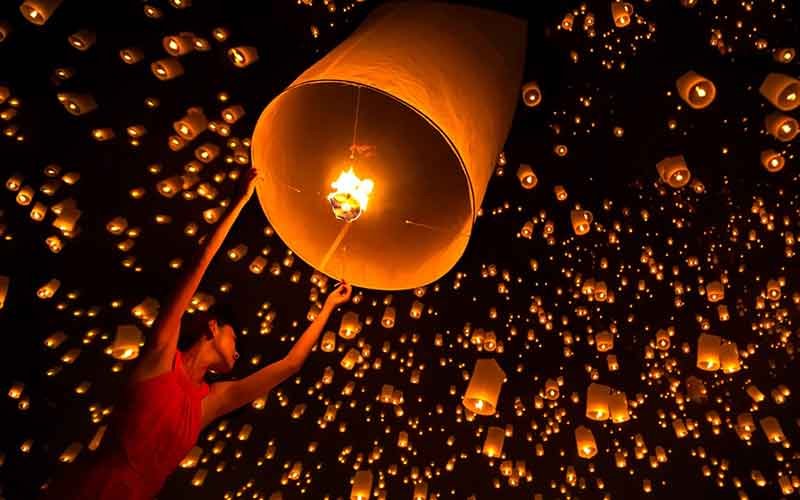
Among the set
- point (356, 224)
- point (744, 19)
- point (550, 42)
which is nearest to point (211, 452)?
point (356, 224)

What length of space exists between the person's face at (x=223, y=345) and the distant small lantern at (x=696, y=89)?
221 centimetres

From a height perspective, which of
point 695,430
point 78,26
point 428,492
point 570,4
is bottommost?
point 428,492

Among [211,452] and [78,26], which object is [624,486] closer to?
[211,452]

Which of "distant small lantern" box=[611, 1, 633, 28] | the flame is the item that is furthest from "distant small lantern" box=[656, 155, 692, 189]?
the flame

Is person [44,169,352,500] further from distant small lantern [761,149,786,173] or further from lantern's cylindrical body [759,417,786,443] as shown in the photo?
lantern's cylindrical body [759,417,786,443]

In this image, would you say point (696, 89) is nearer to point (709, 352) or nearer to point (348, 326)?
point (709, 352)

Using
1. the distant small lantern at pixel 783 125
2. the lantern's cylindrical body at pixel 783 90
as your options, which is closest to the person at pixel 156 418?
the lantern's cylindrical body at pixel 783 90

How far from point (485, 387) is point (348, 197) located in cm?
127

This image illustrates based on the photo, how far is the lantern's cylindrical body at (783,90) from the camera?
1.92 meters

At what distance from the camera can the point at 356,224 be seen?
175cm

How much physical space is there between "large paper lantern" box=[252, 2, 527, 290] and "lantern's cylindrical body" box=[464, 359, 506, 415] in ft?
2.71

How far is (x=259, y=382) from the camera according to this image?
196 centimetres

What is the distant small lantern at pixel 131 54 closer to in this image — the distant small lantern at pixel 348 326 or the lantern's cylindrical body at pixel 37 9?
the lantern's cylindrical body at pixel 37 9

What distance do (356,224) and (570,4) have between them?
2236mm
